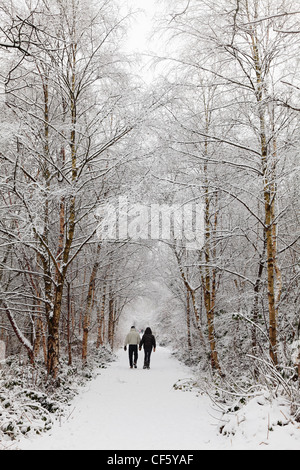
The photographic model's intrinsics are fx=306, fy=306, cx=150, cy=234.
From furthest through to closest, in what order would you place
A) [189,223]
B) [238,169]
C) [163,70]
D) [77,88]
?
[189,223]
[77,88]
[238,169]
[163,70]

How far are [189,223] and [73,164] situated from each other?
2903 millimetres

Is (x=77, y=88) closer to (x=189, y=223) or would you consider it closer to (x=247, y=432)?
(x=189, y=223)

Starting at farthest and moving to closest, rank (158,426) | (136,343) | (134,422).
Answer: (136,343), (134,422), (158,426)

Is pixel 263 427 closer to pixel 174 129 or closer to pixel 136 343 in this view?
pixel 174 129

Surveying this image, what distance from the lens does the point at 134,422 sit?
4598 mm

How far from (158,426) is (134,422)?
41 cm

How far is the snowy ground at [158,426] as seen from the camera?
347 centimetres

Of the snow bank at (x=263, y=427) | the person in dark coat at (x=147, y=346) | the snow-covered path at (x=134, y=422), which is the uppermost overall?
the snow bank at (x=263, y=427)

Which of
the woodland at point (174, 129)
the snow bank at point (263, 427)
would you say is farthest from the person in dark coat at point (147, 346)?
the snow bank at point (263, 427)

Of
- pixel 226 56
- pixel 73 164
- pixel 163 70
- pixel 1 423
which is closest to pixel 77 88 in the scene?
pixel 73 164

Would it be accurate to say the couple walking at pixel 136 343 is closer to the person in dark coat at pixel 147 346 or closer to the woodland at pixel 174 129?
the person in dark coat at pixel 147 346

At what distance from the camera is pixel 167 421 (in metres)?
4.66

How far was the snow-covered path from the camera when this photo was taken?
3.71 m

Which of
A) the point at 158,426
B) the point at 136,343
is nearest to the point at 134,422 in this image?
the point at 158,426
